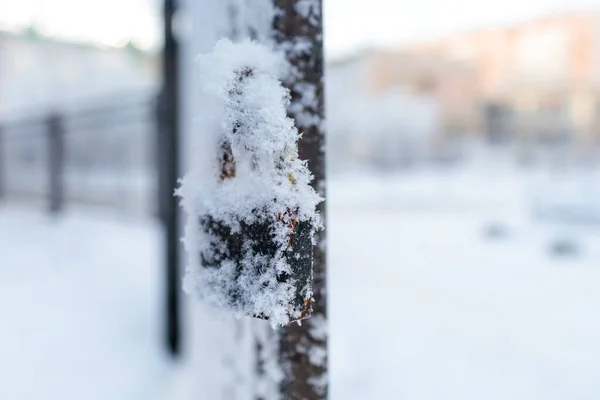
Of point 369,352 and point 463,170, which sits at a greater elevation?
point 463,170

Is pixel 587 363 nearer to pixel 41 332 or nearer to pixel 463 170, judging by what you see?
pixel 41 332

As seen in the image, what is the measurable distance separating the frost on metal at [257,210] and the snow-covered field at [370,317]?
30.3 inches

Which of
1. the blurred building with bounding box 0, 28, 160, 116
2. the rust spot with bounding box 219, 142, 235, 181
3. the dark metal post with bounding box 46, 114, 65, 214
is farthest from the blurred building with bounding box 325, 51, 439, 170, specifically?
the rust spot with bounding box 219, 142, 235, 181

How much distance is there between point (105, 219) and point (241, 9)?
450cm

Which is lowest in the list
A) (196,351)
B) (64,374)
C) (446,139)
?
(64,374)

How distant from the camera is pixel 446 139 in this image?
26.4 m

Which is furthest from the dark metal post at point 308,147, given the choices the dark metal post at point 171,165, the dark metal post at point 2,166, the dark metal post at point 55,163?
the dark metal post at point 2,166

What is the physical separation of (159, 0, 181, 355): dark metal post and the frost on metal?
134 centimetres

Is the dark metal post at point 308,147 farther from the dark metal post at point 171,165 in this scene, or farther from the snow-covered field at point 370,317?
the dark metal post at point 171,165

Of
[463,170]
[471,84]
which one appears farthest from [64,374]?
[471,84]

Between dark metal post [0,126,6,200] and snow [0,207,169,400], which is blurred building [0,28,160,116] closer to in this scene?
dark metal post [0,126,6,200]

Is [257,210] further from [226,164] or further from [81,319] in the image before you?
[81,319]

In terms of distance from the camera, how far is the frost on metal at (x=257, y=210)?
2.05 feet

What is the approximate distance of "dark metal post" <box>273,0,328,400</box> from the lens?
0.88 m
